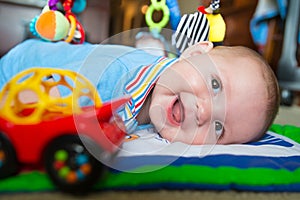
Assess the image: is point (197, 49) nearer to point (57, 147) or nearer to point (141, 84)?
point (141, 84)

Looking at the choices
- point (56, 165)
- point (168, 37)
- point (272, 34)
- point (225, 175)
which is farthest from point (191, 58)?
point (272, 34)

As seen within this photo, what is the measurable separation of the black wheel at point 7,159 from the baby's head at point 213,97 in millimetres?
294

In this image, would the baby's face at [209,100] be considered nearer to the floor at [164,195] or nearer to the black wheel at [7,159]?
the floor at [164,195]

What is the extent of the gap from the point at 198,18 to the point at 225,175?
0.90ft

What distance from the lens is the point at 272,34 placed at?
1.85 m

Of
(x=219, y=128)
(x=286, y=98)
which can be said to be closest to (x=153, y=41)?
(x=219, y=128)

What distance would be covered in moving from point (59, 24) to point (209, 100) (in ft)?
0.84

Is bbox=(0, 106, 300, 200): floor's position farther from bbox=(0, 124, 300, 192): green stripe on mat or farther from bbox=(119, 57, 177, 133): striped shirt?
bbox=(119, 57, 177, 133): striped shirt

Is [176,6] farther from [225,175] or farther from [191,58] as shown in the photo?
[225,175]

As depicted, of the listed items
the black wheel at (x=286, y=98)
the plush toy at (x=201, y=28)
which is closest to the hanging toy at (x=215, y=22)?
the plush toy at (x=201, y=28)

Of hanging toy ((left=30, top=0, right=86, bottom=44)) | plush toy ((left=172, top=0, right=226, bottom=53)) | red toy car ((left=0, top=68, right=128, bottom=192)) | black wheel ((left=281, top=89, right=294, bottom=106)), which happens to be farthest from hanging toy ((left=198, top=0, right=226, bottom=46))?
black wheel ((left=281, top=89, right=294, bottom=106))

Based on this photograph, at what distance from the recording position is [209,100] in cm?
57

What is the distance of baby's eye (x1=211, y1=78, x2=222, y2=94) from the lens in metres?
0.59

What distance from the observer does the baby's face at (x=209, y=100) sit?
576 millimetres
